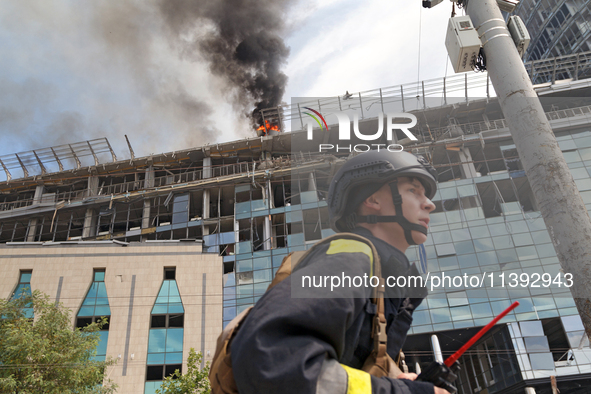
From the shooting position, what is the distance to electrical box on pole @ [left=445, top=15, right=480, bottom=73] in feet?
18.6

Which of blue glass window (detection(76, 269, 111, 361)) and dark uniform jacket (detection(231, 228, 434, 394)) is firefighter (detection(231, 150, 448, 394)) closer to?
dark uniform jacket (detection(231, 228, 434, 394))

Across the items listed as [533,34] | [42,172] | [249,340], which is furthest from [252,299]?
[533,34]

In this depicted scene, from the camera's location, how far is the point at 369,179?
311 cm

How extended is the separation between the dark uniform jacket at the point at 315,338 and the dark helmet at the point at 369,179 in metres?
0.66

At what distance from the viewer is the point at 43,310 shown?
19828 mm

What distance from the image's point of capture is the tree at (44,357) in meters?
16.4

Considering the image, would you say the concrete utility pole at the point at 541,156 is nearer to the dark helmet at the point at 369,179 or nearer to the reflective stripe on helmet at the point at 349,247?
the dark helmet at the point at 369,179

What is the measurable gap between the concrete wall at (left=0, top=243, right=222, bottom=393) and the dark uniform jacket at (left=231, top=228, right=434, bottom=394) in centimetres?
3039

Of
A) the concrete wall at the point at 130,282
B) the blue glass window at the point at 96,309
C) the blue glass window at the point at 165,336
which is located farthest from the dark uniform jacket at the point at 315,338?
the blue glass window at the point at 96,309

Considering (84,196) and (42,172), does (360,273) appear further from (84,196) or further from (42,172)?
(42,172)

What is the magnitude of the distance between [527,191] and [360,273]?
1208 centimetres

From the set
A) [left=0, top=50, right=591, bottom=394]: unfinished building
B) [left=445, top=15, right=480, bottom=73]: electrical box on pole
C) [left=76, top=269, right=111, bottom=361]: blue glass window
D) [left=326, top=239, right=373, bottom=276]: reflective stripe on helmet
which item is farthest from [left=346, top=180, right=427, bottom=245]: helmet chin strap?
[left=76, top=269, right=111, bottom=361]: blue glass window

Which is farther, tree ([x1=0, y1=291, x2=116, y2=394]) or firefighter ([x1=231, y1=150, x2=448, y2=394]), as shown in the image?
tree ([x1=0, y1=291, x2=116, y2=394])

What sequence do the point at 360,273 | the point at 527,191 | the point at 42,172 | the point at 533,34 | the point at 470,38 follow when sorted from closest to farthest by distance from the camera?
the point at 360,273, the point at 470,38, the point at 527,191, the point at 42,172, the point at 533,34
